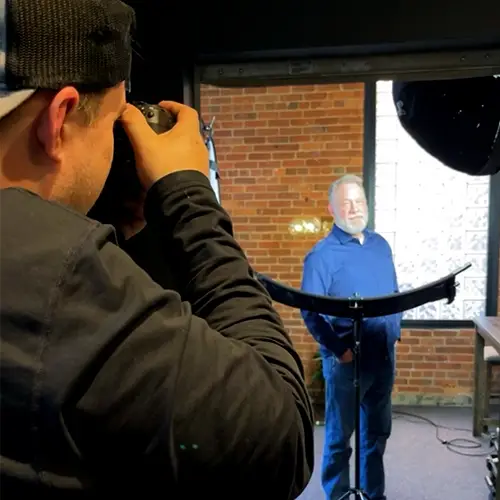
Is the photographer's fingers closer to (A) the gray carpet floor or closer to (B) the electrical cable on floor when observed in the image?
(A) the gray carpet floor

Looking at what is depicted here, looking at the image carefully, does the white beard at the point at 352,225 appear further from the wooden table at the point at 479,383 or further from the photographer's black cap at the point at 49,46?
the photographer's black cap at the point at 49,46

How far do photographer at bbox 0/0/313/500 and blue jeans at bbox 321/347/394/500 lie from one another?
1.98 m

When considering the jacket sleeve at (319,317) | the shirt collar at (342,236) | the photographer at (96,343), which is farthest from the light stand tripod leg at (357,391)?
the photographer at (96,343)

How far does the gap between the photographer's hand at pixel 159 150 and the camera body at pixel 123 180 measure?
0.01m

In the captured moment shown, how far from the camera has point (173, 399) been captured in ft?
1.34

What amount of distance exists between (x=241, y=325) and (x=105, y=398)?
16 centimetres

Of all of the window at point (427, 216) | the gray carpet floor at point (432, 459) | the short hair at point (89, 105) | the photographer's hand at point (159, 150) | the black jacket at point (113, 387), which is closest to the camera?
the black jacket at point (113, 387)

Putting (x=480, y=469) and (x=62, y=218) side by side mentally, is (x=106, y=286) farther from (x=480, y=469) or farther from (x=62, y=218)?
(x=480, y=469)

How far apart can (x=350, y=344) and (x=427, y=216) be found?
1847mm

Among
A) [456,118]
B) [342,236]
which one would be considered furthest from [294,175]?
[456,118]

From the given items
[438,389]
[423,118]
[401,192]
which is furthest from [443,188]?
[423,118]

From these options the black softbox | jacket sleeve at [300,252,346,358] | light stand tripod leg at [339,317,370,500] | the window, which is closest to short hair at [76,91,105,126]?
the black softbox

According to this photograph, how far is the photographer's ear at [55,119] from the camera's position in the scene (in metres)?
0.47

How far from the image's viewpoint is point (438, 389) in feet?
13.0
